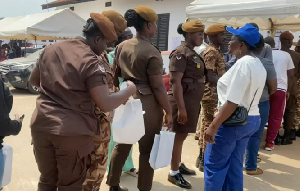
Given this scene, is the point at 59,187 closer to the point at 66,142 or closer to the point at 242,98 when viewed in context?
the point at 66,142

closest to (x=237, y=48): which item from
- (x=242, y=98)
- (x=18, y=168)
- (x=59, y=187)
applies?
(x=242, y=98)

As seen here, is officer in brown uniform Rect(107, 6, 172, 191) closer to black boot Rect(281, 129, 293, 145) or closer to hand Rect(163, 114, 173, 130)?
hand Rect(163, 114, 173, 130)

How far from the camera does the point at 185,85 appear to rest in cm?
337

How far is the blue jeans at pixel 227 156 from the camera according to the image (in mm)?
2637

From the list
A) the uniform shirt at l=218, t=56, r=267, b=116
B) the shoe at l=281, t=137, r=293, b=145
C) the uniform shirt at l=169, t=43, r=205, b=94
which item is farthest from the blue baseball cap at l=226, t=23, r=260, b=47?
the shoe at l=281, t=137, r=293, b=145

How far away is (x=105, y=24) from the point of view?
1.95 metres

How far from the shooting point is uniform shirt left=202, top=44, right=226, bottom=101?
363cm

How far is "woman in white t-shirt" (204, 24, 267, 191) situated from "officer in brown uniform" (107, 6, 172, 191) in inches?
20.3

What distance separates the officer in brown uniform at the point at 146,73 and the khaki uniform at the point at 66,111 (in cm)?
82

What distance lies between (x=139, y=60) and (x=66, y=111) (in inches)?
40.4

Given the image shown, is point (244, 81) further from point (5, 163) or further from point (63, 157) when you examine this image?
point (5, 163)

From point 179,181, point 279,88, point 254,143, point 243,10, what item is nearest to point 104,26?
point 179,181

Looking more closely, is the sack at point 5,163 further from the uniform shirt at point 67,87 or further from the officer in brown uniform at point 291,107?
the officer in brown uniform at point 291,107

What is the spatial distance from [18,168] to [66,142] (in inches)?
93.5
